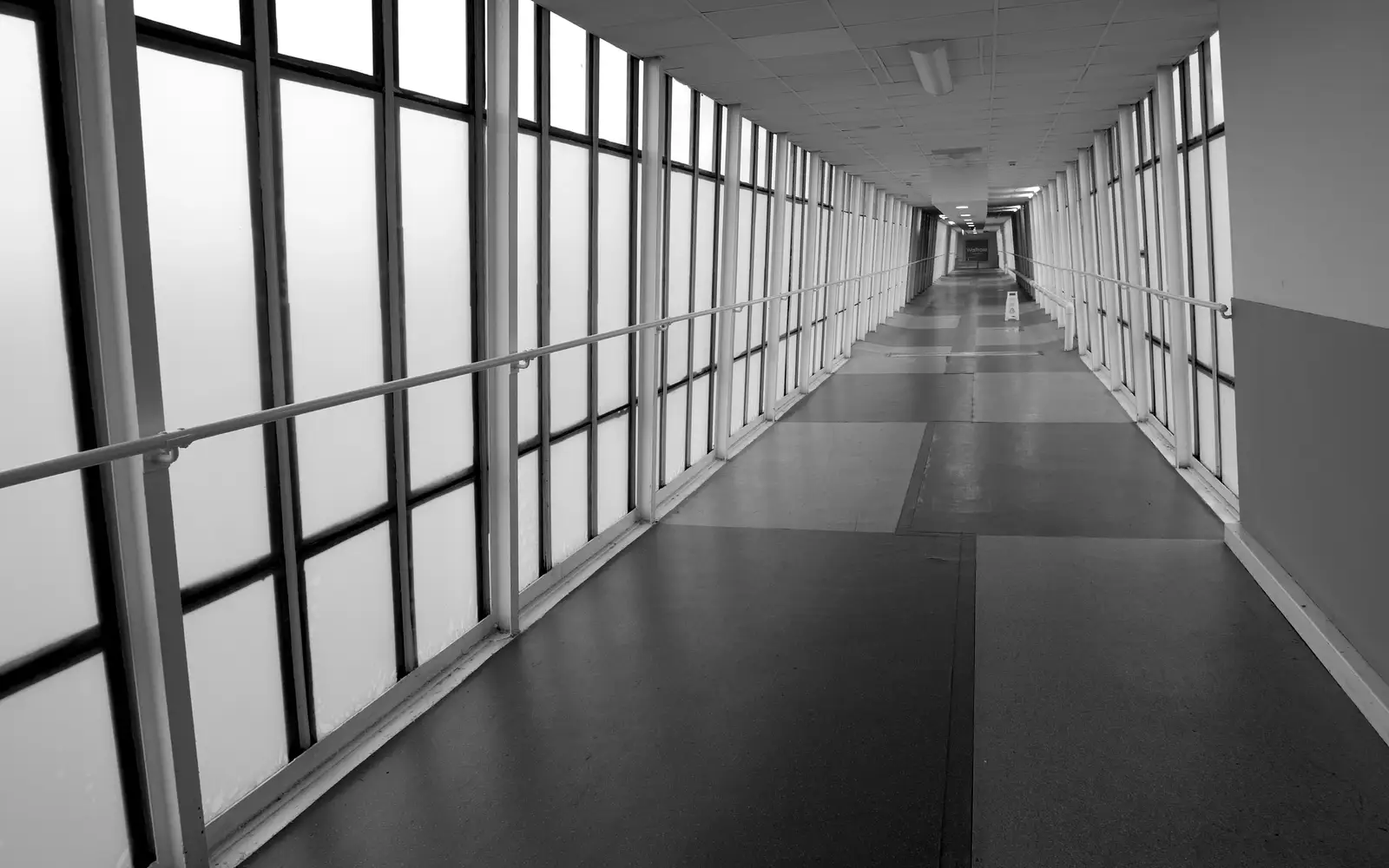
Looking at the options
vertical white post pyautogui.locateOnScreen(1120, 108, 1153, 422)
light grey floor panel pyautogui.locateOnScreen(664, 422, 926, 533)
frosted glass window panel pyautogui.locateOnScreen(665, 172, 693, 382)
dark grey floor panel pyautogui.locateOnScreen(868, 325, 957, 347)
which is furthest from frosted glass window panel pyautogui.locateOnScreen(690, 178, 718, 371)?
dark grey floor panel pyautogui.locateOnScreen(868, 325, 957, 347)

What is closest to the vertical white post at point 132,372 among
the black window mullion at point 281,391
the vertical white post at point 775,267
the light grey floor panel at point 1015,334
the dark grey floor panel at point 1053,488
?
the black window mullion at point 281,391

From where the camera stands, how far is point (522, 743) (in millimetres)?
3732

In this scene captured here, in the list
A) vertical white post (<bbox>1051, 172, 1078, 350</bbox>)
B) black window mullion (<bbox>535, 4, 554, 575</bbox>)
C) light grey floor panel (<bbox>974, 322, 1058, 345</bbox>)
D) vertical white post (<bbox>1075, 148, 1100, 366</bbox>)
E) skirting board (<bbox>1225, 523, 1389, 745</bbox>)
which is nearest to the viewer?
skirting board (<bbox>1225, 523, 1389, 745</bbox>)

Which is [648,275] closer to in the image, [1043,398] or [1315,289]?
[1315,289]

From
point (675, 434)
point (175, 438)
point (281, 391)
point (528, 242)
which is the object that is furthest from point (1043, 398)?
point (175, 438)

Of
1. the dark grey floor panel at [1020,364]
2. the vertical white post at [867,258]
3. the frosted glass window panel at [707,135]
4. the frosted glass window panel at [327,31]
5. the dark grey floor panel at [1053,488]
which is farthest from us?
the vertical white post at [867,258]

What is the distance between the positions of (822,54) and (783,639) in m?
4.25

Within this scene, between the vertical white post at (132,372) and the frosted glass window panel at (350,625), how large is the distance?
88 cm

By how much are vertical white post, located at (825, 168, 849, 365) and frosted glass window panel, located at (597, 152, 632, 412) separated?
8.42 meters

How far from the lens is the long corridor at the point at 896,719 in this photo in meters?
3.04

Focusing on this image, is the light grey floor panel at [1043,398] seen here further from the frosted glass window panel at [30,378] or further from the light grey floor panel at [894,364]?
the frosted glass window panel at [30,378]

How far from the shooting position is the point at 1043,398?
38.7ft

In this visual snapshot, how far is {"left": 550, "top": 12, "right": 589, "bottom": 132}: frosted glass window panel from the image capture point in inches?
215

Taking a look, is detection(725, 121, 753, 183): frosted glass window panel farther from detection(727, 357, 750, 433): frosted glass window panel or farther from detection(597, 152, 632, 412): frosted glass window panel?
detection(597, 152, 632, 412): frosted glass window panel
